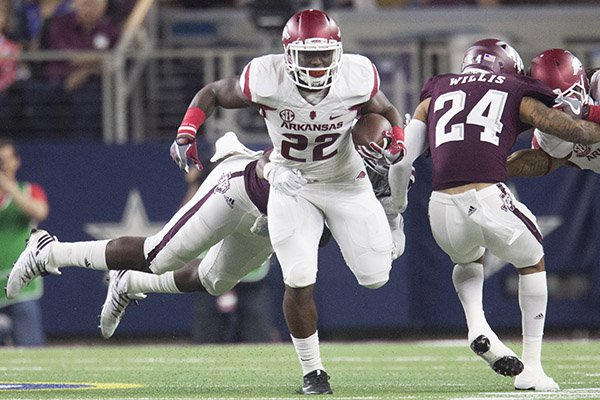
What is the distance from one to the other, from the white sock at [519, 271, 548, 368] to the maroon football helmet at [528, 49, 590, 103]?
0.87 m

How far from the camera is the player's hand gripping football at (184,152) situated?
21.2 ft

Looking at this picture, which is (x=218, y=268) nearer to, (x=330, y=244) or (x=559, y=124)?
(x=559, y=124)

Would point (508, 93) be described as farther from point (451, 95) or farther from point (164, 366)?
point (164, 366)

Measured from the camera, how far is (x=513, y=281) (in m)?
11.1

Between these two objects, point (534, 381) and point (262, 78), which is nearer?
point (534, 381)

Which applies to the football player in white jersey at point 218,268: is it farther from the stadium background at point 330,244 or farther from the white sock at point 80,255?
the stadium background at point 330,244

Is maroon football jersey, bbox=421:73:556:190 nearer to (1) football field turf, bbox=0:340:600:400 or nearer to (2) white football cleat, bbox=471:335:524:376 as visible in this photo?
(2) white football cleat, bbox=471:335:524:376

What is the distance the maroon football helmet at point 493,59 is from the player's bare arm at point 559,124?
0.31 metres

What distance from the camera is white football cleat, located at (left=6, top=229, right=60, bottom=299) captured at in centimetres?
714

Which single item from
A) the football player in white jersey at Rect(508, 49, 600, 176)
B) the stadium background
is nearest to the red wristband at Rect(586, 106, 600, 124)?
the football player in white jersey at Rect(508, 49, 600, 176)

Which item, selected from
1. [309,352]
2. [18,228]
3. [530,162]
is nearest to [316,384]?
[309,352]

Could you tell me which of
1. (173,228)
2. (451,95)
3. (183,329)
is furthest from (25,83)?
(451,95)

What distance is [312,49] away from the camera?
6.37 metres

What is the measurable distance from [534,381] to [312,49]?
5.73ft
